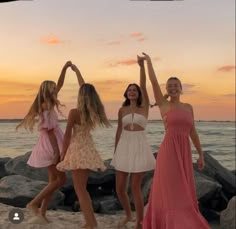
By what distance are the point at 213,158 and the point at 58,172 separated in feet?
4.66

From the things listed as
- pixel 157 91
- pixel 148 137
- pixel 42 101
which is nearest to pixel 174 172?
pixel 148 137

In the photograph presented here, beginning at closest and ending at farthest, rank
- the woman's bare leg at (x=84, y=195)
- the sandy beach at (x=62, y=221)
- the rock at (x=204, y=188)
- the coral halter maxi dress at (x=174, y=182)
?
the coral halter maxi dress at (x=174, y=182) → the woman's bare leg at (x=84, y=195) → the sandy beach at (x=62, y=221) → the rock at (x=204, y=188)

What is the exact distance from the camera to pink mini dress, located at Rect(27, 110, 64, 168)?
2994 mm

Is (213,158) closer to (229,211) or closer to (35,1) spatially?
(229,211)

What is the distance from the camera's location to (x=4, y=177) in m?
3.59

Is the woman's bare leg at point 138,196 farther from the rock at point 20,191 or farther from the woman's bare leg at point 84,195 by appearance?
the rock at point 20,191

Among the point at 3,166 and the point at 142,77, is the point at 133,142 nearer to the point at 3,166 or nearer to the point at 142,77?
the point at 142,77

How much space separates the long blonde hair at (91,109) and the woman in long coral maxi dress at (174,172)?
0.35m

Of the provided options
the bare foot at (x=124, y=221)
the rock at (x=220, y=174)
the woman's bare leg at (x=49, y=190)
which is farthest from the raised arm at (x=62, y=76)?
the rock at (x=220, y=174)

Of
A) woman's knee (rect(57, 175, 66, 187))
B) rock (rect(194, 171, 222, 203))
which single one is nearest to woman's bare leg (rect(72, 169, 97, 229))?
woman's knee (rect(57, 175, 66, 187))

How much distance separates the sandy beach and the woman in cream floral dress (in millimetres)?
438

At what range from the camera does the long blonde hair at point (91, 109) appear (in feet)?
9.36

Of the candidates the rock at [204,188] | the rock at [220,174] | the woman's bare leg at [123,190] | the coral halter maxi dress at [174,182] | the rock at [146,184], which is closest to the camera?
the coral halter maxi dress at [174,182]

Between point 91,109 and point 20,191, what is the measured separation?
0.98 m
